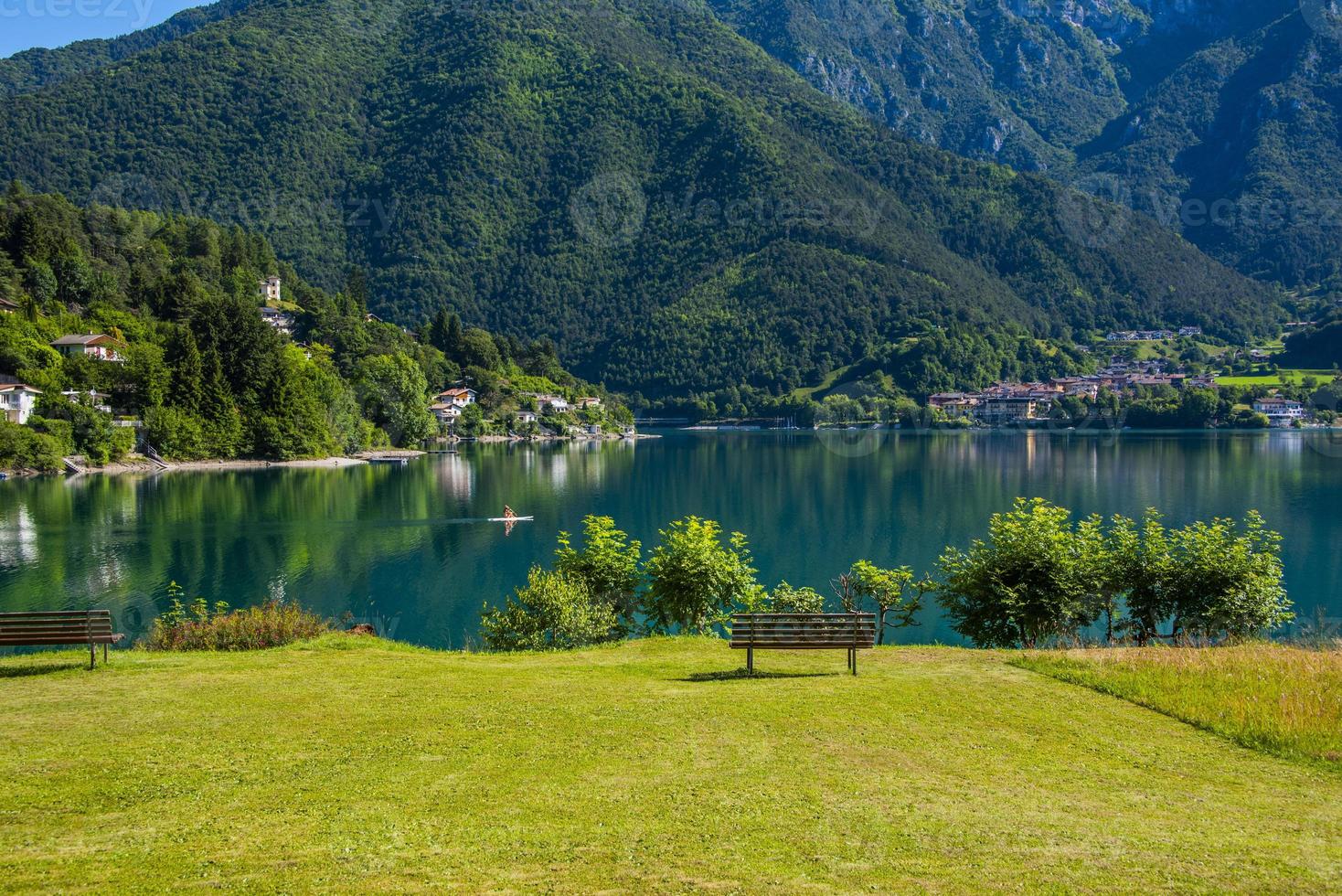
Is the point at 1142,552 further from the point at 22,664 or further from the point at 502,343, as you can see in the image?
the point at 502,343

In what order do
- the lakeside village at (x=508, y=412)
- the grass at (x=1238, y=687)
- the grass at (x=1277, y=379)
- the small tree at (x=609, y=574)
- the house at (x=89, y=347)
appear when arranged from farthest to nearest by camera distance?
the grass at (x=1277, y=379)
the lakeside village at (x=508, y=412)
the house at (x=89, y=347)
the small tree at (x=609, y=574)
the grass at (x=1238, y=687)

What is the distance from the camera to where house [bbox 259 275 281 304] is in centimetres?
12438

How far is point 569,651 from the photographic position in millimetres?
16078

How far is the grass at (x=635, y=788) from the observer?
666 cm

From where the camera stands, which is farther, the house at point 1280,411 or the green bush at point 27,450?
the house at point 1280,411

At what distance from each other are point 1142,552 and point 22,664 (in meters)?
21.0

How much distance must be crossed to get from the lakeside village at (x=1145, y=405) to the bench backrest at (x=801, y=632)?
581 ft

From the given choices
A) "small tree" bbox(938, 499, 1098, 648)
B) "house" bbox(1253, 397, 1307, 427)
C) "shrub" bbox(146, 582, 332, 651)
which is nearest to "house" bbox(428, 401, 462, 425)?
"shrub" bbox(146, 582, 332, 651)

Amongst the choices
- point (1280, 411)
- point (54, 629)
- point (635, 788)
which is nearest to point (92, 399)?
point (54, 629)

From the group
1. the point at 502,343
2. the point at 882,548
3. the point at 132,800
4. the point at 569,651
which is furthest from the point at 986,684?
the point at 502,343

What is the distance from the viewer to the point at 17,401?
7519cm

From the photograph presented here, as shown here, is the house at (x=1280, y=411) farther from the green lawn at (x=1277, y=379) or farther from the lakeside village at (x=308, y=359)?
the lakeside village at (x=308, y=359)

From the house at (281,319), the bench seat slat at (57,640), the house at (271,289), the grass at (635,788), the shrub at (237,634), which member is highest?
the house at (271,289)

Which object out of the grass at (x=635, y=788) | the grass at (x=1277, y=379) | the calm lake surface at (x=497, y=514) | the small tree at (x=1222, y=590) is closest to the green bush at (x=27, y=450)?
the calm lake surface at (x=497, y=514)
